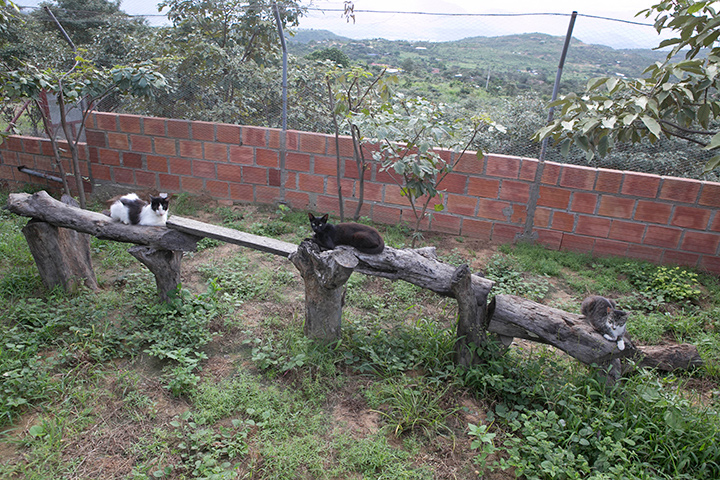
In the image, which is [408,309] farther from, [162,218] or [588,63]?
[588,63]

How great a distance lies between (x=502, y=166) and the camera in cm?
503

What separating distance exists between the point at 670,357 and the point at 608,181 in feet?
7.55

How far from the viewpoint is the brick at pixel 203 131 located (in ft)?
18.5

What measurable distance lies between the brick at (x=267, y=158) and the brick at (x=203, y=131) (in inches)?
23.9

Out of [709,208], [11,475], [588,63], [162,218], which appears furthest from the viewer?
[588,63]

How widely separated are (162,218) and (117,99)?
3.84 meters

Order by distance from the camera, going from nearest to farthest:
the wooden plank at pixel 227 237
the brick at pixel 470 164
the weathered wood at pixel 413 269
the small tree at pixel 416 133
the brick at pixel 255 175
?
the weathered wood at pixel 413 269 → the wooden plank at pixel 227 237 → the small tree at pixel 416 133 → the brick at pixel 470 164 → the brick at pixel 255 175

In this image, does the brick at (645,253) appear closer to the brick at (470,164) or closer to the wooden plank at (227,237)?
the brick at (470,164)

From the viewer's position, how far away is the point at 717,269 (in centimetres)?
473

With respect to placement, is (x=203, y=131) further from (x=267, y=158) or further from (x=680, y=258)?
(x=680, y=258)

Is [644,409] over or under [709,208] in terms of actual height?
under

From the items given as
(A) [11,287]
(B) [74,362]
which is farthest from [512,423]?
(A) [11,287]

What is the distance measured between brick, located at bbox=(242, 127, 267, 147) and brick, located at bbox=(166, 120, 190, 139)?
0.75m

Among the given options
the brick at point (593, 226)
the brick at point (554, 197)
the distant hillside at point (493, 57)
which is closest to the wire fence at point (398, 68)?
the distant hillside at point (493, 57)
